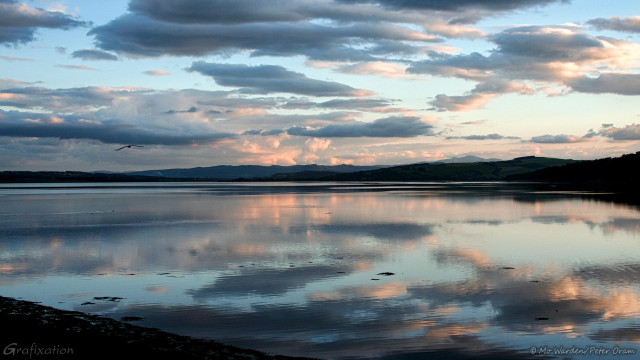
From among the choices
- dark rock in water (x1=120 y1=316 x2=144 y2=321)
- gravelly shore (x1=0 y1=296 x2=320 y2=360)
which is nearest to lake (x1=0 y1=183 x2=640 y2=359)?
dark rock in water (x1=120 y1=316 x2=144 y2=321)

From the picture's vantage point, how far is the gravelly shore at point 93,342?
13.5 metres

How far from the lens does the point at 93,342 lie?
14375mm

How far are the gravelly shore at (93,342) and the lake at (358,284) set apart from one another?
130cm

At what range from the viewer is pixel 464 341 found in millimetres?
15859

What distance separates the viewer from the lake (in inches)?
640

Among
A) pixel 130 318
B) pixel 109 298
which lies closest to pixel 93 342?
pixel 130 318

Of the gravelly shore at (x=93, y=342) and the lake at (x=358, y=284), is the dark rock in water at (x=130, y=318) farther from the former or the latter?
the gravelly shore at (x=93, y=342)

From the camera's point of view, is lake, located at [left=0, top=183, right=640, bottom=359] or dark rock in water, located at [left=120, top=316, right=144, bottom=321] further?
dark rock in water, located at [left=120, top=316, right=144, bottom=321]

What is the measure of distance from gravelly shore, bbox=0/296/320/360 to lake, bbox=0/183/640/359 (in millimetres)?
1298

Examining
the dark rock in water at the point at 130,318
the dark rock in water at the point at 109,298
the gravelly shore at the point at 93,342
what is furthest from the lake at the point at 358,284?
the gravelly shore at the point at 93,342

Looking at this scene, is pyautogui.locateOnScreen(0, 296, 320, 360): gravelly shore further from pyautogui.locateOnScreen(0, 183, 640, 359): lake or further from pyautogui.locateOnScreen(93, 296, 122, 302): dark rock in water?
pyautogui.locateOnScreen(93, 296, 122, 302): dark rock in water

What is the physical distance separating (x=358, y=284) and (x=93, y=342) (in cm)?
1196

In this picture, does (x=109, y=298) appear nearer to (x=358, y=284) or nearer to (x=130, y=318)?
(x=130, y=318)

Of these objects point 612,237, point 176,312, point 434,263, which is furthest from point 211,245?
point 612,237
